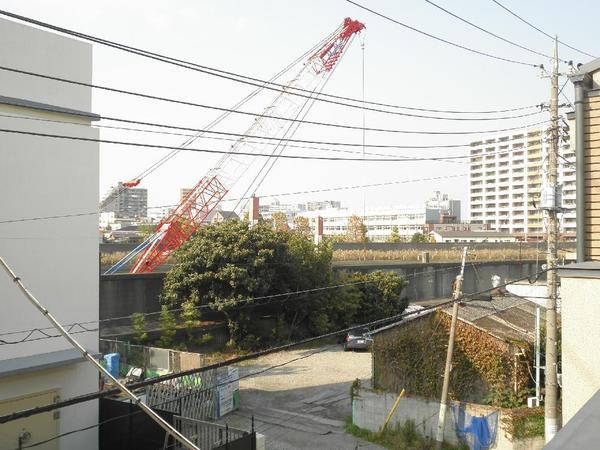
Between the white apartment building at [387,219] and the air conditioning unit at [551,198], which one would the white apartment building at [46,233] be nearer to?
the air conditioning unit at [551,198]

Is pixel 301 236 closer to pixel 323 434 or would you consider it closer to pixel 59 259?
pixel 323 434

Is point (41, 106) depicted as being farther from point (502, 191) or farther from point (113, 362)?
point (502, 191)

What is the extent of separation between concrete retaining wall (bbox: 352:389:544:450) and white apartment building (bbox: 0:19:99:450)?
22.4 feet

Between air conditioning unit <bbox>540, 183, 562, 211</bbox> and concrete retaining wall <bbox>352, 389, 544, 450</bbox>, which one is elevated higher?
air conditioning unit <bbox>540, 183, 562, 211</bbox>

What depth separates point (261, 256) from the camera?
23.4m

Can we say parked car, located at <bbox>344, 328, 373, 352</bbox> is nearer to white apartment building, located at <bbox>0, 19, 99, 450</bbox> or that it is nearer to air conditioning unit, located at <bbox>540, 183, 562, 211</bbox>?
white apartment building, located at <bbox>0, 19, 99, 450</bbox>

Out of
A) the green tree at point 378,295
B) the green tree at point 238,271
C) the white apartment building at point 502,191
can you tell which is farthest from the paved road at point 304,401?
the white apartment building at point 502,191

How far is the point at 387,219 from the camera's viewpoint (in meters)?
124

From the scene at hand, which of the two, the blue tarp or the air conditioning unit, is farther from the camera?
the blue tarp

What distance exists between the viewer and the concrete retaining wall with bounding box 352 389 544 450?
12.5 meters

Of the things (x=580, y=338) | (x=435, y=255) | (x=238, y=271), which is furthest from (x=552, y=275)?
(x=435, y=255)

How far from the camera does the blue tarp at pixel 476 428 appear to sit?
12727mm

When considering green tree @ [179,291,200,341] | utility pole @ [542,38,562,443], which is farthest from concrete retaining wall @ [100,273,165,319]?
utility pole @ [542,38,562,443]

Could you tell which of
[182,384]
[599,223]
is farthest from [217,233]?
[599,223]
